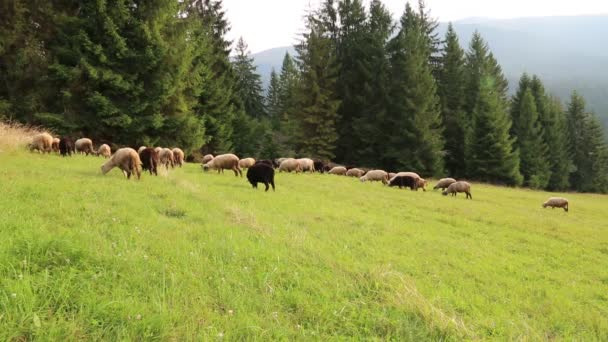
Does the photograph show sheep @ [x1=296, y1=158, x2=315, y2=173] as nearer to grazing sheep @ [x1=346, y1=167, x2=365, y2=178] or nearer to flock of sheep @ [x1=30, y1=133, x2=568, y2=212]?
flock of sheep @ [x1=30, y1=133, x2=568, y2=212]

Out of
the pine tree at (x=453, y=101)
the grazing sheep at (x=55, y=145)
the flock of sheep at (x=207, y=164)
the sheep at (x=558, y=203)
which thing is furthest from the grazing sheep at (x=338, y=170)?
the pine tree at (x=453, y=101)

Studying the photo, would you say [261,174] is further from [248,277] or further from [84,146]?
[84,146]

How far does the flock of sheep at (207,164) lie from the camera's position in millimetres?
11844

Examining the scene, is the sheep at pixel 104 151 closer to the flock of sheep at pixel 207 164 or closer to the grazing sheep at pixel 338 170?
the flock of sheep at pixel 207 164

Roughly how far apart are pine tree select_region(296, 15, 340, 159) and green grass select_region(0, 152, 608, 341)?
30.6 metres

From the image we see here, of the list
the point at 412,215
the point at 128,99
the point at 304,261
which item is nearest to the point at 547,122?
the point at 412,215

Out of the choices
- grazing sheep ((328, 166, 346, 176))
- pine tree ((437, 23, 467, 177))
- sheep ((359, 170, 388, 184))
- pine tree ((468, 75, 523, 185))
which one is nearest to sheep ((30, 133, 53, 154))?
sheep ((359, 170, 388, 184))

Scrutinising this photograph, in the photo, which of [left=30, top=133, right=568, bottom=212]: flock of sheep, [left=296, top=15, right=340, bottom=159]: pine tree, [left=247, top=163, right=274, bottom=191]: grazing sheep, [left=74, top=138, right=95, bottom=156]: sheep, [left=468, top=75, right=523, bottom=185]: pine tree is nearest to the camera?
[left=30, top=133, right=568, bottom=212]: flock of sheep

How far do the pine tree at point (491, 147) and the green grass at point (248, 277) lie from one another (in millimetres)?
35589

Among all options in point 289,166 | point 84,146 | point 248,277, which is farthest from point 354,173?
point 248,277

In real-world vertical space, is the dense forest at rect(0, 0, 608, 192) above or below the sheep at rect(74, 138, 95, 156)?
above

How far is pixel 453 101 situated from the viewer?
47.4 meters

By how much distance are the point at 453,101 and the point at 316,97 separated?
772 inches

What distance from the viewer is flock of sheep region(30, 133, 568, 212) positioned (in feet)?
38.9
